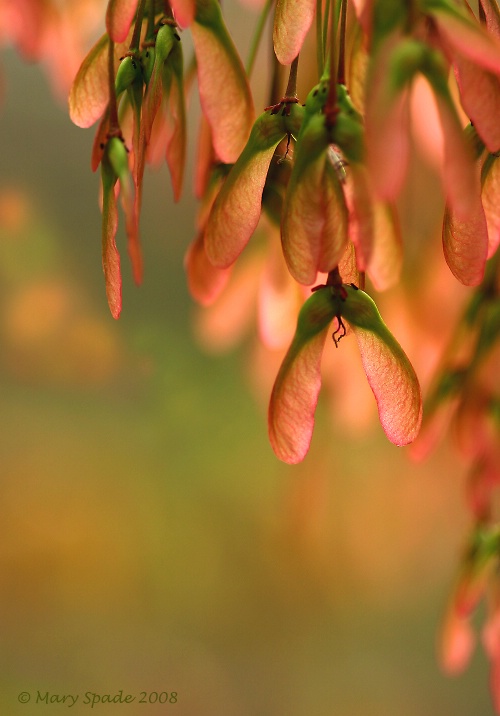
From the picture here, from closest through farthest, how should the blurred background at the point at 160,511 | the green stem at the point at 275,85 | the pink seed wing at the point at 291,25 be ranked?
the pink seed wing at the point at 291,25 < the green stem at the point at 275,85 < the blurred background at the point at 160,511

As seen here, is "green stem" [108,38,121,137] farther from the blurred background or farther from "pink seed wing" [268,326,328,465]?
the blurred background

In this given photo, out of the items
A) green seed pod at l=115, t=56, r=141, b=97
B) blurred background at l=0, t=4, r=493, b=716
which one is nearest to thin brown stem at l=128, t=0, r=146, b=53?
green seed pod at l=115, t=56, r=141, b=97

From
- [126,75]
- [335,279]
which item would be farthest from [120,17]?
[335,279]

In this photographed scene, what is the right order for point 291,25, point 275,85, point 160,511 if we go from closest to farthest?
point 291,25 < point 275,85 < point 160,511

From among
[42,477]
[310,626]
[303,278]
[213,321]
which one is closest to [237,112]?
[303,278]

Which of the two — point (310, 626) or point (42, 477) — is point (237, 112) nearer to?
point (42, 477)

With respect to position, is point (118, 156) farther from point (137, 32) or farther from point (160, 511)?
point (160, 511)

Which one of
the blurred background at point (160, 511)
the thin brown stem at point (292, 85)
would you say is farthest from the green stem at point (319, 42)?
the blurred background at point (160, 511)

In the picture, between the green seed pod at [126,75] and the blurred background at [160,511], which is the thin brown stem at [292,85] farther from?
the blurred background at [160,511]
